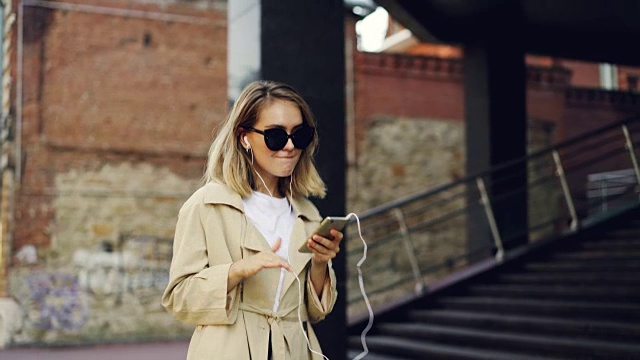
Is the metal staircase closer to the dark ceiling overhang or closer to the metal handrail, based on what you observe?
the dark ceiling overhang

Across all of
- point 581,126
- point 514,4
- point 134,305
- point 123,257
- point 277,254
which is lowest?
point 134,305

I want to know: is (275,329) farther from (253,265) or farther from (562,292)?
(562,292)

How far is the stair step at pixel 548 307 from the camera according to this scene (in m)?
5.92

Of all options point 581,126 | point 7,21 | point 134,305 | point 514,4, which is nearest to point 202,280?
point 514,4

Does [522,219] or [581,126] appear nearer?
[522,219]

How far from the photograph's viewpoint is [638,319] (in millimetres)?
5809

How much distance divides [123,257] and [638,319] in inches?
310

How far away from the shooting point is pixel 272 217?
6.47 feet

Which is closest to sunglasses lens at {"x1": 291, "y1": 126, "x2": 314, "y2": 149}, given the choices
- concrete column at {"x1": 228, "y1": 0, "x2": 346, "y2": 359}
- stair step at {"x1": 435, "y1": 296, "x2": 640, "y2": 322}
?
concrete column at {"x1": 228, "y1": 0, "x2": 346, "y2": 359}

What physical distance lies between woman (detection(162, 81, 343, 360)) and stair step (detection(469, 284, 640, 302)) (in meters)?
4.98

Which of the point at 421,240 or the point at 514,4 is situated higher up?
the point at 514,4

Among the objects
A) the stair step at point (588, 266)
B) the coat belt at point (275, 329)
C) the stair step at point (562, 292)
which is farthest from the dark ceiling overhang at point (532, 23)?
the coat belt at point (275, 329)

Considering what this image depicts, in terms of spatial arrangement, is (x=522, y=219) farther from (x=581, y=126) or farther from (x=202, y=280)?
(x=202, y=280)

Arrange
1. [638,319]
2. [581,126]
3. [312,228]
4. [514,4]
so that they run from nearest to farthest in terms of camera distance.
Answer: [312,228] → [638,319] → [514,4] → [581,126]
